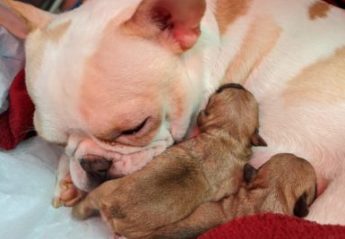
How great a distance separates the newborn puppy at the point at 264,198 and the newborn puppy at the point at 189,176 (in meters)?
0.02

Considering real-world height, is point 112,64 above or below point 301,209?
above

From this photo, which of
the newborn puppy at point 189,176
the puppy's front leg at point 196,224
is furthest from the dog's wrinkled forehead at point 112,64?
the puppy's front leg at point 196,224

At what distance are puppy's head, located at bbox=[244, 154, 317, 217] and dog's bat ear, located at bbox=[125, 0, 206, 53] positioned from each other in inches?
13.1

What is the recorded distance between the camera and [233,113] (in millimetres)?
1515

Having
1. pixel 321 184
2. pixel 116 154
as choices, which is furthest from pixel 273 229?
pixel 116 154

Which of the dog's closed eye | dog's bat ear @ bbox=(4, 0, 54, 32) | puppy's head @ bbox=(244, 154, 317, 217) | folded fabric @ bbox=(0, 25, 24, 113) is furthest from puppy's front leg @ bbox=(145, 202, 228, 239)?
folded fabric @ bbox=(0, 25, 24, 113)

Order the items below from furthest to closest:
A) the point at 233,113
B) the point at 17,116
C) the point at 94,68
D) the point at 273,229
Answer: the point at 17,116 → the point at 233,113 → the point at 94,68 → the point at 273,229

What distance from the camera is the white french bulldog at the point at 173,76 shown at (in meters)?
1.30

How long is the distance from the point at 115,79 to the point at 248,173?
0.38 metres

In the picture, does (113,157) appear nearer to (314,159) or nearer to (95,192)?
(95,192)

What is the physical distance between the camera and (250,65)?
59.9 inches

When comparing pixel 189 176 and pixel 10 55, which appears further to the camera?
pixel 10 55

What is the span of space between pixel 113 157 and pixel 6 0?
471 mm

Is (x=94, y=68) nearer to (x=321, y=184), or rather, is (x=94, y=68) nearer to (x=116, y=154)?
(x=116, y=154)
